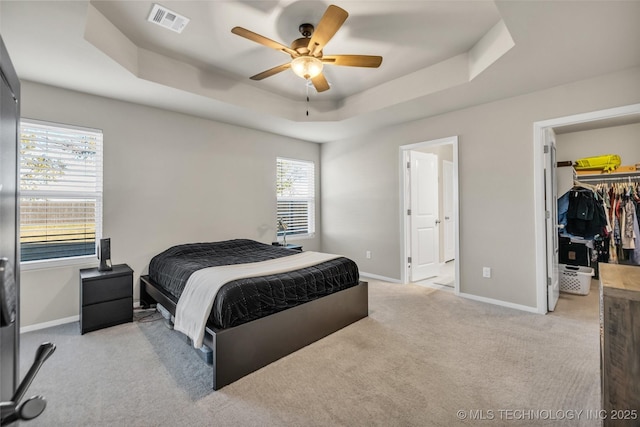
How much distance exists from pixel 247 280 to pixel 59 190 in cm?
238

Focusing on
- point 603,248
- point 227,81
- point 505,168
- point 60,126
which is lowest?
point 603,248

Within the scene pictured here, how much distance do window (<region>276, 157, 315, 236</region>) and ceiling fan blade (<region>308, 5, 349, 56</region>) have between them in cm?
287

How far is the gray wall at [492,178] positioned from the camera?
305cm

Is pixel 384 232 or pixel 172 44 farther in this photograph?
pixel 384 232

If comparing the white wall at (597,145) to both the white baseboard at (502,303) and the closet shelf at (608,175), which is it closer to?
the closet shelf at (608,175)

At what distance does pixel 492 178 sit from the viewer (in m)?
3.58

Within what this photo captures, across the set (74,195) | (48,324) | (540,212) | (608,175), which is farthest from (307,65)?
(608,175)

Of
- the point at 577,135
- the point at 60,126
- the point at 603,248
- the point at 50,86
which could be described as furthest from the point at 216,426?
the point at 577,135

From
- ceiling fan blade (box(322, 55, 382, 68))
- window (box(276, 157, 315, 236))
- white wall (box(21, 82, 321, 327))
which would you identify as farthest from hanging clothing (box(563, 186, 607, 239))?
white wall (box(21, 82, 321, 327))

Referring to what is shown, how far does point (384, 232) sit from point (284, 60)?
2889mm

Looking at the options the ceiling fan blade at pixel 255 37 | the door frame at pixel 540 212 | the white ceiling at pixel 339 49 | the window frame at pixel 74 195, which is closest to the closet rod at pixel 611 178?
the door frame at pixel 540 212

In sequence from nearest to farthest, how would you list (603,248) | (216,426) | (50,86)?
1. (216,426)
2. (50,86)
3. (603,248)

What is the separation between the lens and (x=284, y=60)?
10.3 feet

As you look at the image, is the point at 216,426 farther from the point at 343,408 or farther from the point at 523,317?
the point at 523,317
